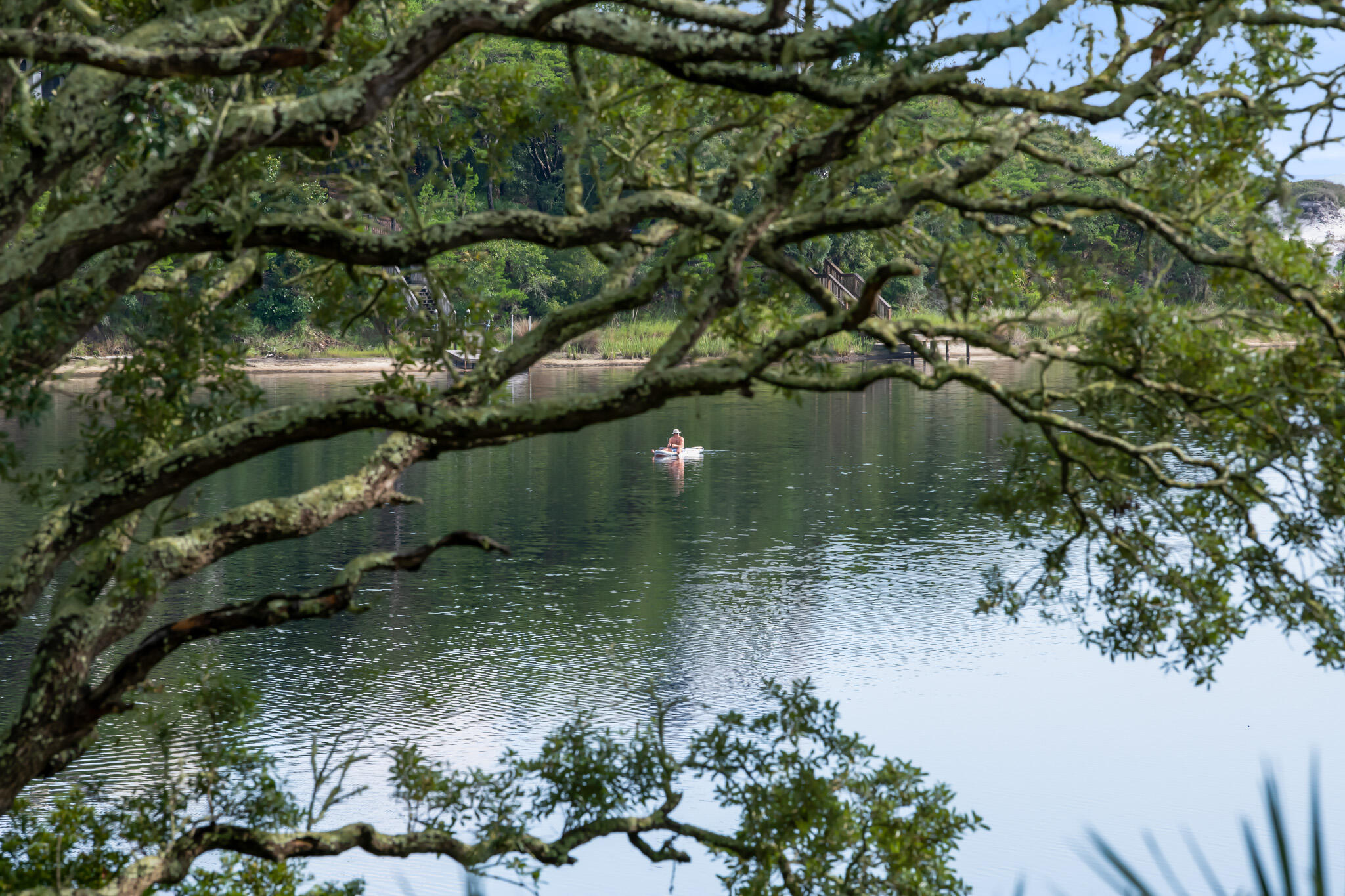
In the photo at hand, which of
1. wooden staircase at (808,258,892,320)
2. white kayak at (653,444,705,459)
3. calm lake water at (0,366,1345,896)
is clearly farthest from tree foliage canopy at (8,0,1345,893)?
wooden staircase at (808,258,892,320)

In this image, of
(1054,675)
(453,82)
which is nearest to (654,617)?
(1054,675)

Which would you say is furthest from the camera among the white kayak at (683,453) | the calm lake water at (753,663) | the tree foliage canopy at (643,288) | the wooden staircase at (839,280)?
the wooden staircase at (839,280)

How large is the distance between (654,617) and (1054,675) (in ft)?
Result: 19.2

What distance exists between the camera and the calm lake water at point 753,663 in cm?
1391

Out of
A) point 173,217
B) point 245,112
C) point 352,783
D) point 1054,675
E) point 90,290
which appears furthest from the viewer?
point 1054,675

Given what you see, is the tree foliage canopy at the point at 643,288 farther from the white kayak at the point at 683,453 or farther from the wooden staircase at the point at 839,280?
the wooden staircase at the point at 839,280

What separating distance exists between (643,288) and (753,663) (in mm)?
11529

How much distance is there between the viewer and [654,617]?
1983cm

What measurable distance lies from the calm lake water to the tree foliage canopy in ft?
6.88

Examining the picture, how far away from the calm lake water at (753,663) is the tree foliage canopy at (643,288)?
2096mm

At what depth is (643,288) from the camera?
22.8ft

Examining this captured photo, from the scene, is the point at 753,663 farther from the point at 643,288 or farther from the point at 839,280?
the point at 839,280

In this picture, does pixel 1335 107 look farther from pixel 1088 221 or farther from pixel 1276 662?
pixel 1088 221

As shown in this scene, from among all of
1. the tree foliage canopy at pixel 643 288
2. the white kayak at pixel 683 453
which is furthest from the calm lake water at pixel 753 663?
the white kayak at pixel 683 453
